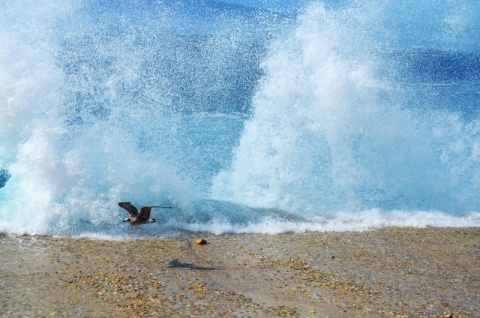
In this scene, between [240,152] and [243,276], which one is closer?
[243,276]

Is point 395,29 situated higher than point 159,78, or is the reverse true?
point 395,29

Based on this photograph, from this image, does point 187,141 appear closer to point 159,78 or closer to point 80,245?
point 159,78

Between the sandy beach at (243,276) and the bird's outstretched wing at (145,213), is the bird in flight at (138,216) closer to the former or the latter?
the bird's outstretched wing at (145,213)

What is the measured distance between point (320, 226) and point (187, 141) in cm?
583

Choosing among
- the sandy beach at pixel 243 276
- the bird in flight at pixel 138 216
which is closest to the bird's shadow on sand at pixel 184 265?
the sandy beach at pixel 243 276

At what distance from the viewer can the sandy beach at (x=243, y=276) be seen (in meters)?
6.25

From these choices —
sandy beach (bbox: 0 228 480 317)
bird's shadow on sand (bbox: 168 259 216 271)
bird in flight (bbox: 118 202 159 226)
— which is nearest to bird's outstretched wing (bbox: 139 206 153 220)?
bird in flight (bbox: 118 202 159 226)

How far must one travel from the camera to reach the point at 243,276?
23.8 ft

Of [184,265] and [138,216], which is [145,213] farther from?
[184,265]

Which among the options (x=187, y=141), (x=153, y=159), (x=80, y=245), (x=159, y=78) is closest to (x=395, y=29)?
(x=159, y=78)

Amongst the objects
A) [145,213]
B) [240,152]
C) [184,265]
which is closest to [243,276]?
[184,265]

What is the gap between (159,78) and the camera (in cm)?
1798

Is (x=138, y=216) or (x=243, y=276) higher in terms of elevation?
(x=138, y=216)

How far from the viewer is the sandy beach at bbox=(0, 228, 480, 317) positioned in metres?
6.25
